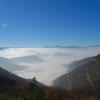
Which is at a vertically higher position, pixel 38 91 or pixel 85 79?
pixel 85 79

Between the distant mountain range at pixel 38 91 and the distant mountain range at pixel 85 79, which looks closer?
the distant mountain range at pixel 38 91

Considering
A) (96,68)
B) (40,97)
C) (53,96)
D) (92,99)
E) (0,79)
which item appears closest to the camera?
(40,97)

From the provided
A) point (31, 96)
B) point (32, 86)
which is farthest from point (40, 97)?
point (32, 86)

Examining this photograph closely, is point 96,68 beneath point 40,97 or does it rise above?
above

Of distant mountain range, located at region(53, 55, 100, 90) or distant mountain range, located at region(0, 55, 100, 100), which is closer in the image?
distant mountain range, located at region(0, 55, 100, 100)

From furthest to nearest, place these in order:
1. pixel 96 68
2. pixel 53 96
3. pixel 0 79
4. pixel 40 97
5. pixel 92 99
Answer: pixel 96 68
pixel 0 79
pixel 53 96
pixel 92 99
pixel 40 97

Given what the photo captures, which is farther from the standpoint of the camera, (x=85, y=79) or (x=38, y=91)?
(x=85, y=79)

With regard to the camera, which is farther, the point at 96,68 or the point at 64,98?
the point at 96,68

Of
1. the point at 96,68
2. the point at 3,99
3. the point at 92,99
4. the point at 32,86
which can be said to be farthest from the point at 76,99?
the point at 96,68

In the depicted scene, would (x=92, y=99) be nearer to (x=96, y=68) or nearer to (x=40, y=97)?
(x=40, y=97)
